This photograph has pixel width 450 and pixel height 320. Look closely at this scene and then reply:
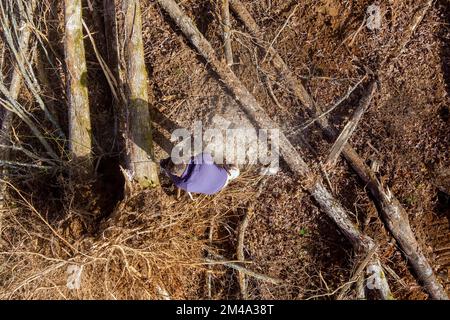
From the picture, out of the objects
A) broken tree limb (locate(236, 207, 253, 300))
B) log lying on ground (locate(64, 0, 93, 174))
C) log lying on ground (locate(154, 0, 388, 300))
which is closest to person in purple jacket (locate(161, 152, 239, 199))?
broken tree limb (locate(236, 207, 253, 300))

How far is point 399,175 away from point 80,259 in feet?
10.1

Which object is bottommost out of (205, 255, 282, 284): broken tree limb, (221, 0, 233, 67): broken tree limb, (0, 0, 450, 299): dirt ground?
(205, 255, 282, 284): broken tree limb

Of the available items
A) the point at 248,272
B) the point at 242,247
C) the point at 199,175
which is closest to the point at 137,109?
the point at 199,175

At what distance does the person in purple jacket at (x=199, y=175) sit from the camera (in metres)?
3.64

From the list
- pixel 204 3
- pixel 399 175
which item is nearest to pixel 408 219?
pixel 399 175

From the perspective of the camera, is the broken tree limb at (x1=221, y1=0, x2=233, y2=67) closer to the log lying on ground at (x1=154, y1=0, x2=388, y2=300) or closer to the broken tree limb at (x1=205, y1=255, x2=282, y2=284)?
the log lying on ground at (x1=154, y1=0, x2=388, y2=300)

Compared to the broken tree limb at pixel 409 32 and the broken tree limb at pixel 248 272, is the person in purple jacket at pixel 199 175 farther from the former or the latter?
the broken tree limb at pixel 409 32

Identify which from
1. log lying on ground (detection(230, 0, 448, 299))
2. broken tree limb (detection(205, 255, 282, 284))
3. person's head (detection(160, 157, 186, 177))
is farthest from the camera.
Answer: broken tree limb (detection(205, 255, 282, 284))

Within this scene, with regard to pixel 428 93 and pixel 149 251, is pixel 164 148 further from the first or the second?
pixel 428 93

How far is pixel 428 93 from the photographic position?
4.09 m

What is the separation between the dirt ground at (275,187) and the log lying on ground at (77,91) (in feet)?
0.51

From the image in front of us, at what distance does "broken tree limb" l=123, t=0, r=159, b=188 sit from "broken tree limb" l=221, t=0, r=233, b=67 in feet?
2.78

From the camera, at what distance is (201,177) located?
366 centimetres

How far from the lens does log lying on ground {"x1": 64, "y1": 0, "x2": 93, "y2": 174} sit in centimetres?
420
